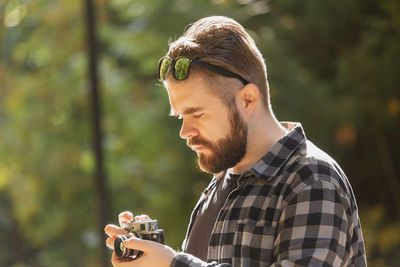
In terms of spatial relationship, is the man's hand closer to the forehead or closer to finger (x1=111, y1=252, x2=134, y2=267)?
finger (x1=111, y1=252, x2=134, y2=267)

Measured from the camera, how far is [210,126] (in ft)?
4.23

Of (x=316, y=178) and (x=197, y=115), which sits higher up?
(x=197, y=115)

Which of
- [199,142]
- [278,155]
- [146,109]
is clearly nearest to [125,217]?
[199,142]

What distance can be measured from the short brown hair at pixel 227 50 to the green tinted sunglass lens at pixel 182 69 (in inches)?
0.4

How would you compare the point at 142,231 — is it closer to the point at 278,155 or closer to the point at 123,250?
the point at 123,250

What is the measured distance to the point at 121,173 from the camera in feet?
17.7

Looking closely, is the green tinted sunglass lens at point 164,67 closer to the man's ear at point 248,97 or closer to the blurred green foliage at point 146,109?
the man's ear at point 248,97

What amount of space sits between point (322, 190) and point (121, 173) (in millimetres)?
4274

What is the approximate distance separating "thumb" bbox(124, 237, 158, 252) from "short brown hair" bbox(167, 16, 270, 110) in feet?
0.95

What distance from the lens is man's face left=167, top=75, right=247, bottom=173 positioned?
128cm

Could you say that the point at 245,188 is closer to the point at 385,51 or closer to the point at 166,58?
the point at 166,58

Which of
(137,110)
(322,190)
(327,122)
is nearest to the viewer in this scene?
(322,190)

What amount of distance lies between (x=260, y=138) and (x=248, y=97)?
81mm

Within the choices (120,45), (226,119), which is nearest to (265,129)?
(226,119)
